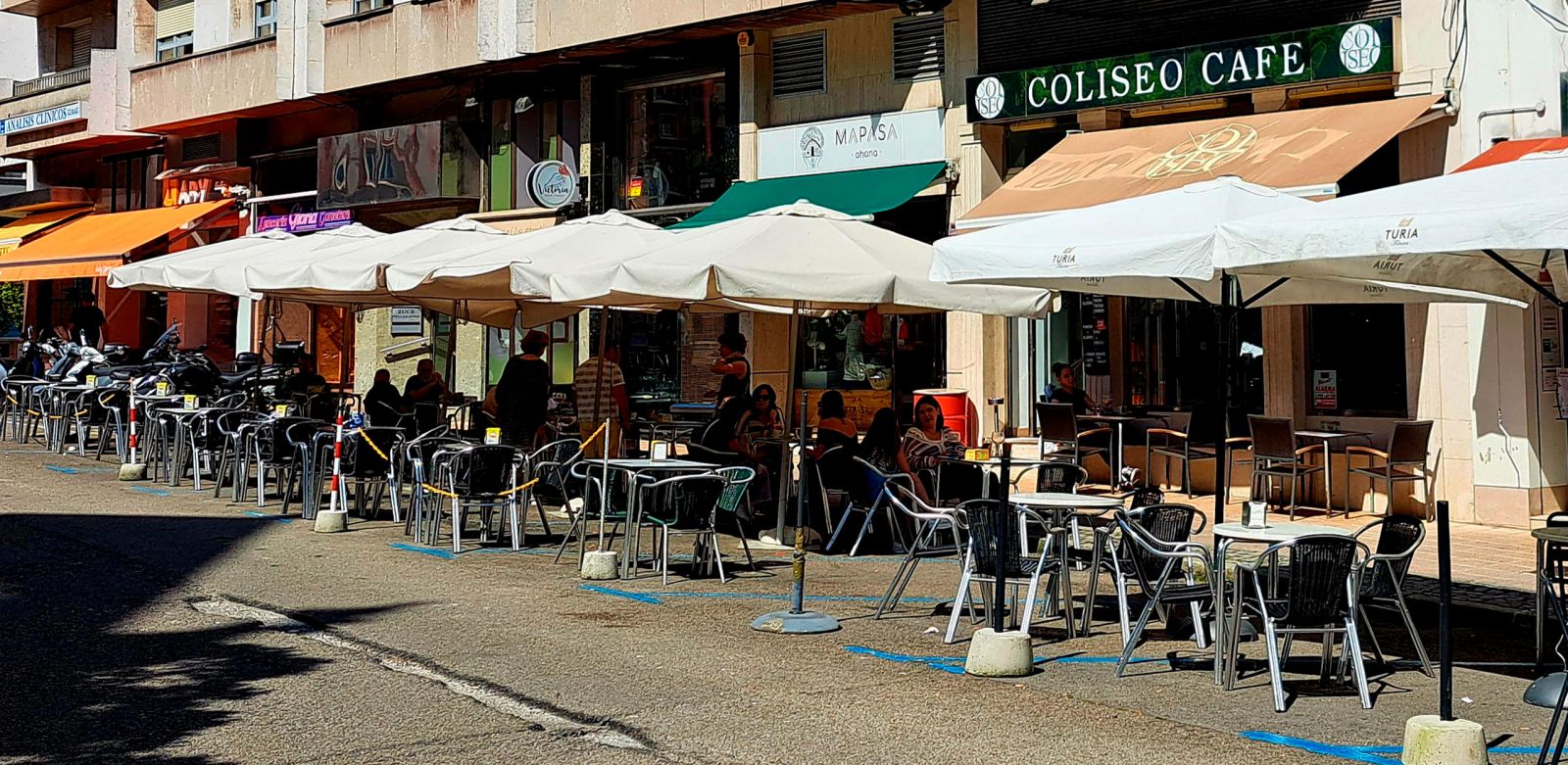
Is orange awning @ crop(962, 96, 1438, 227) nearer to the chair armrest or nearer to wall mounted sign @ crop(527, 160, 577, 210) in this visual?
the chair armrest

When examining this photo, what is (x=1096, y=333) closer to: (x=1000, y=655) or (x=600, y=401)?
(x=600, y=401)

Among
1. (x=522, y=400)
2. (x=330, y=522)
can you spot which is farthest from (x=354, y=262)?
(x=330, y=522)

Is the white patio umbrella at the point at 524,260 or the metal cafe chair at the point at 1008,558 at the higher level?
the white patio umbrella at the point at 524,260

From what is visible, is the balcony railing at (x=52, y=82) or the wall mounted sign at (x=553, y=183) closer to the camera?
the wall mounted sign at (x=553, y=183)

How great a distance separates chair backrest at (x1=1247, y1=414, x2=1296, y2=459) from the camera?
14.9 metres

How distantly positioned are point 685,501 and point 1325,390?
783 centimetres

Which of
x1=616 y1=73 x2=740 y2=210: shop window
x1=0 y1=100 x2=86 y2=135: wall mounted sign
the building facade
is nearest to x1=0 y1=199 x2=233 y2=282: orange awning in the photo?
the building facade

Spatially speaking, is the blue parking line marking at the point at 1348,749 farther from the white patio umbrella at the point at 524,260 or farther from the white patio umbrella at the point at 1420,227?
the white patio umbrella at the point at 524,260

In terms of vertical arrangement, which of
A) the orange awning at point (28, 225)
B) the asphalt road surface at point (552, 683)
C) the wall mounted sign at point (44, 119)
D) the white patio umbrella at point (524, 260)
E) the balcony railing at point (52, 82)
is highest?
the balcony railing at point (52, 82)

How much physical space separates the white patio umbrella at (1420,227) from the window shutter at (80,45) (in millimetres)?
35090

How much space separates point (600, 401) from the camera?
49.5ft

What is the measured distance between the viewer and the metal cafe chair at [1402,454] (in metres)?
14.3

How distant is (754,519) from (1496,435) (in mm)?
6505

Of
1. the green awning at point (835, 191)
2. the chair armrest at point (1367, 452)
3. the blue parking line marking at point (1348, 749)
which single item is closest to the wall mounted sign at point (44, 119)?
the green awning at point (835, 191)
